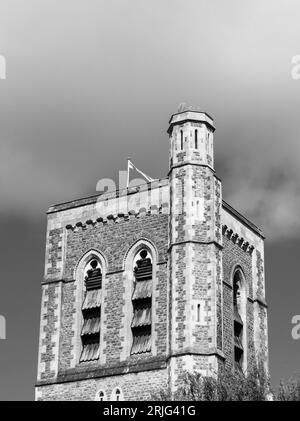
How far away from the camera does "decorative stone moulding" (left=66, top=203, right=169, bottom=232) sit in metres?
45.8

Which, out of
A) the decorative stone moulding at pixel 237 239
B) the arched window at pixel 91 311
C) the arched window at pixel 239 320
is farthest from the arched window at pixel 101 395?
the decorative stone moulding at pixel 237 239

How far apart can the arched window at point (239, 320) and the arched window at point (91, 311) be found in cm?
537

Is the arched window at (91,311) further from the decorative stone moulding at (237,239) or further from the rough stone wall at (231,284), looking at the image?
the decorative stone moulding at (237,239)

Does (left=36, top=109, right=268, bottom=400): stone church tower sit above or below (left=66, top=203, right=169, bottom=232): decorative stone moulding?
below

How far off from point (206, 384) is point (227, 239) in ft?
39.6

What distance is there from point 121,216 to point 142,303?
13.0ft

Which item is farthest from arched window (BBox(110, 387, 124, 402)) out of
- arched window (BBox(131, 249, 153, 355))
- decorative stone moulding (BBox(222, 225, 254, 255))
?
decorative stone moulding (BBox(222, 225, 254, 255))

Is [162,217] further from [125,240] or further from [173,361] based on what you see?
[173,361]

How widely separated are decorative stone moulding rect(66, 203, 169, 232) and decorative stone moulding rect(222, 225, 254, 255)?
2704mm

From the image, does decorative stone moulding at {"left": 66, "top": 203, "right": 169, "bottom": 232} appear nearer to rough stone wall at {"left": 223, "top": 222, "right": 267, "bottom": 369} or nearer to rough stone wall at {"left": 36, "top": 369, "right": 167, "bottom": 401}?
rough stone wall at {"left": 223, "top": 222, "right": 267, "bottom": 369}

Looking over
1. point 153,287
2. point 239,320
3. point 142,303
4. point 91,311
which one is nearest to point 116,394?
point 142,303

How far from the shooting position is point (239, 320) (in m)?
46.6
